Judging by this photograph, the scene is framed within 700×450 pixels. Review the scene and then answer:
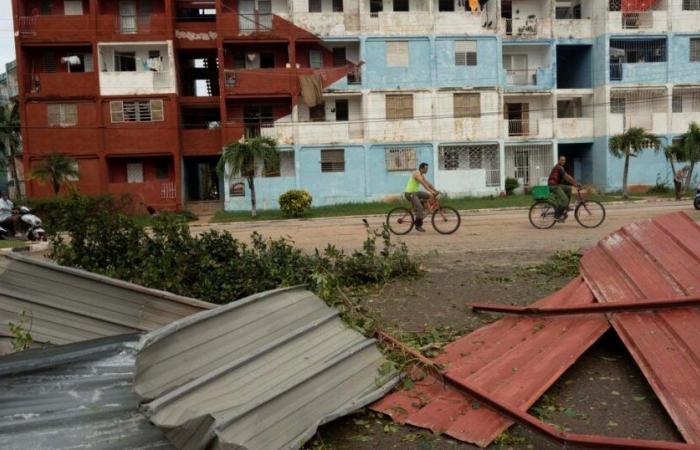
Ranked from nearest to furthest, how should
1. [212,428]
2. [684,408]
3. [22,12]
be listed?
[212,428] → [684,408] → [22,12]

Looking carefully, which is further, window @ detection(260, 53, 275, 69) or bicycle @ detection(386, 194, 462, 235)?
window @ detection(260, 53, 275, 69)

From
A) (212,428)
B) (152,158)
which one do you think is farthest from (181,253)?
(152,158)

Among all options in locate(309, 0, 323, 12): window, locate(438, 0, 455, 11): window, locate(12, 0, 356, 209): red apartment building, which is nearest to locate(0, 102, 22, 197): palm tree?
locate(12, 0, 356, 209): red apartment building

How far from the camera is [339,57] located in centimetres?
3216

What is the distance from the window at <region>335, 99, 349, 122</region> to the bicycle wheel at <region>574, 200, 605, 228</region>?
19.8m

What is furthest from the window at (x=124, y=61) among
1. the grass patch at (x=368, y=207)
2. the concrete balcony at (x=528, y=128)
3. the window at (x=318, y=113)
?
the concrete balcony at (x=528, y=128)

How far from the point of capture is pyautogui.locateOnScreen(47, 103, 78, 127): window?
29719 millimetres

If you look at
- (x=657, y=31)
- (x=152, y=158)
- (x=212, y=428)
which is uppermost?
(x=657, y=31)

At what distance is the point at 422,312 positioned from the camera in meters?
5.73

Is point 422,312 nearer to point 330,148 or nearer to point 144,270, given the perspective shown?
point 144,270

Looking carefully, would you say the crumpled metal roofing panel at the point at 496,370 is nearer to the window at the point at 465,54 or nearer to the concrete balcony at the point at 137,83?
the window at the point at 465,54

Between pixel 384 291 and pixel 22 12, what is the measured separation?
103ft

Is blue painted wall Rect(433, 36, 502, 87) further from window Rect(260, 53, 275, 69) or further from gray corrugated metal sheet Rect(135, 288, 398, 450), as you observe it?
gray corrugated metal sheet Rect(135, 288, 398, 450)

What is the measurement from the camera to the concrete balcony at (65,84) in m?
29.6
